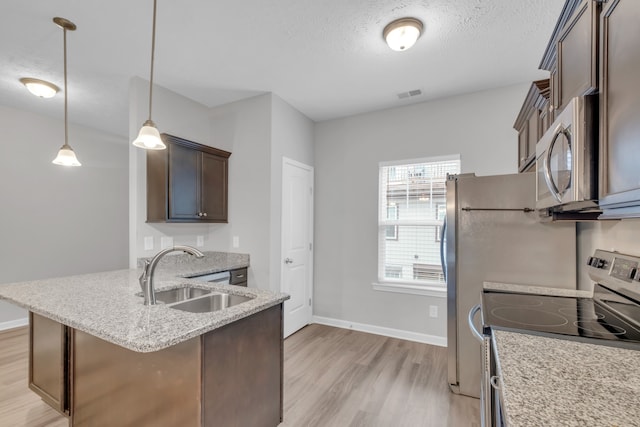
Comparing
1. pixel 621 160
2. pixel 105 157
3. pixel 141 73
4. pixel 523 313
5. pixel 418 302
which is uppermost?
pixel 141 73

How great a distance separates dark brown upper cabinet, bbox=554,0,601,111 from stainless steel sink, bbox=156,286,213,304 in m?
2.24

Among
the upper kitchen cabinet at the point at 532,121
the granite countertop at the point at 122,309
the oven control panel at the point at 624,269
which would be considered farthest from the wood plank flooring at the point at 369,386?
the upper kitchen cabinet at the point at 532,121

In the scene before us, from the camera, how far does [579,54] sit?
1.16m

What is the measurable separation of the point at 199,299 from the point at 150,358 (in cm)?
55

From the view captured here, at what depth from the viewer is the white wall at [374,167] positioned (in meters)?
3.11

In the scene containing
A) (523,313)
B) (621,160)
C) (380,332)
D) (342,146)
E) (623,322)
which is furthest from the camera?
(342,146)

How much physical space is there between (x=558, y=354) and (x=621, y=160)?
64 cm

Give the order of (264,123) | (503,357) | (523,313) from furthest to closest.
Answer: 1. (264,123)
2. (523,313)
3. (503,357)

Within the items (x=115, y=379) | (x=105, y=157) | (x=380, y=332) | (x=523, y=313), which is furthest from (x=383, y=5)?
(x=105, y=157)

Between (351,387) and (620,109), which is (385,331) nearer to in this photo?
(351,387)

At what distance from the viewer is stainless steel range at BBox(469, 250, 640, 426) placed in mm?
1130

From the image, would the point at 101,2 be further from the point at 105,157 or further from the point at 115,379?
the point at 105,157

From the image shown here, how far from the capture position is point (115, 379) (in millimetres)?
1469

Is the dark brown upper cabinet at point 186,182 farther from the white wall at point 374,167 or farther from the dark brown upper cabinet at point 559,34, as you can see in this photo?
the dark brown upper cabinet at point 559,34
